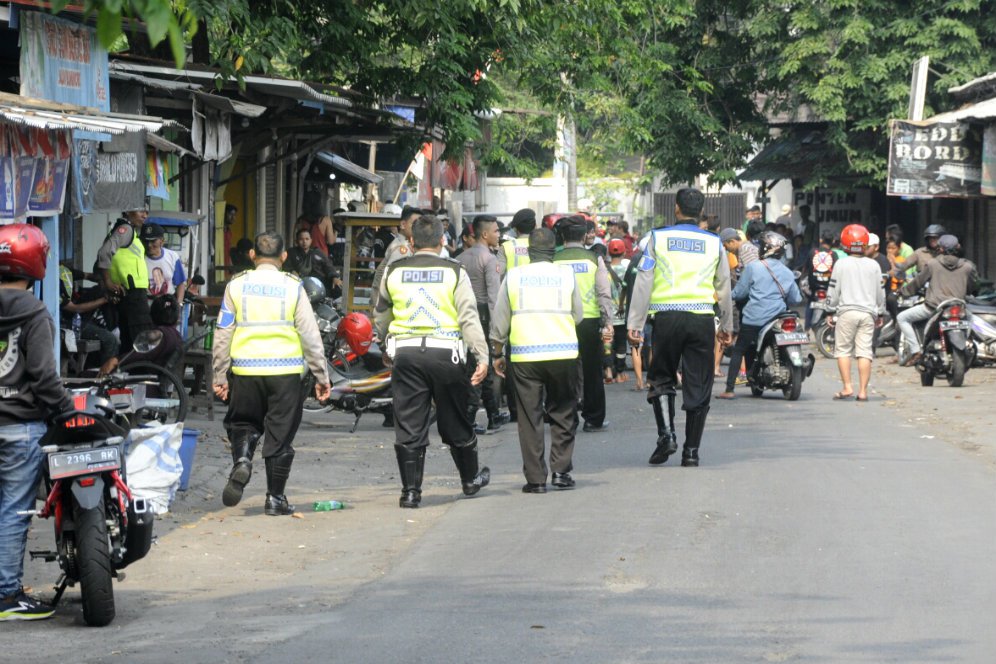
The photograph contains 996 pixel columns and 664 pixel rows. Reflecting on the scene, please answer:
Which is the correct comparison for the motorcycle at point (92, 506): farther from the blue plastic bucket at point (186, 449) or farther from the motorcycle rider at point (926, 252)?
the motorcycle rider at point (926, 252)

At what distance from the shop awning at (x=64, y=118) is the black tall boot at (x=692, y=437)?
14.9 ft

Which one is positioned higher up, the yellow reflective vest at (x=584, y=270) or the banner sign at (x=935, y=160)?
the banner sign at (x=935, y=160)

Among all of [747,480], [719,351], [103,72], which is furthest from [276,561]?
[719,351]

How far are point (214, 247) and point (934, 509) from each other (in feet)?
42.3

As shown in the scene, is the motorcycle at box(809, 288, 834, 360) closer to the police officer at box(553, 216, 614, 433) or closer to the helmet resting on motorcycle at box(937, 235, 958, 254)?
the helmet resting on motorcycle at box(937, 235, 958, 254)

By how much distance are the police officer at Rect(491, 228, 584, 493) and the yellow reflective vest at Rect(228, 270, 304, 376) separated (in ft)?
5.20

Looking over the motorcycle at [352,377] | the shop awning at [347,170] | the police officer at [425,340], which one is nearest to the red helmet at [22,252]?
the police officer at [425,340]

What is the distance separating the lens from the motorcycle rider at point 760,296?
52.6 feet

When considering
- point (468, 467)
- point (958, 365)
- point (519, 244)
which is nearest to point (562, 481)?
point (468, 467)

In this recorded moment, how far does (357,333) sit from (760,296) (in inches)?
174

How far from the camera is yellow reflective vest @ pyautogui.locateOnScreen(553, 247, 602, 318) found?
1265cm

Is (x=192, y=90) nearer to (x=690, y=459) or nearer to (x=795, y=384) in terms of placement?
(x=690, y=459)

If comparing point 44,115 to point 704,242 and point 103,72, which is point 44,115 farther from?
point 704,242

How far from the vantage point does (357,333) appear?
586 inches
